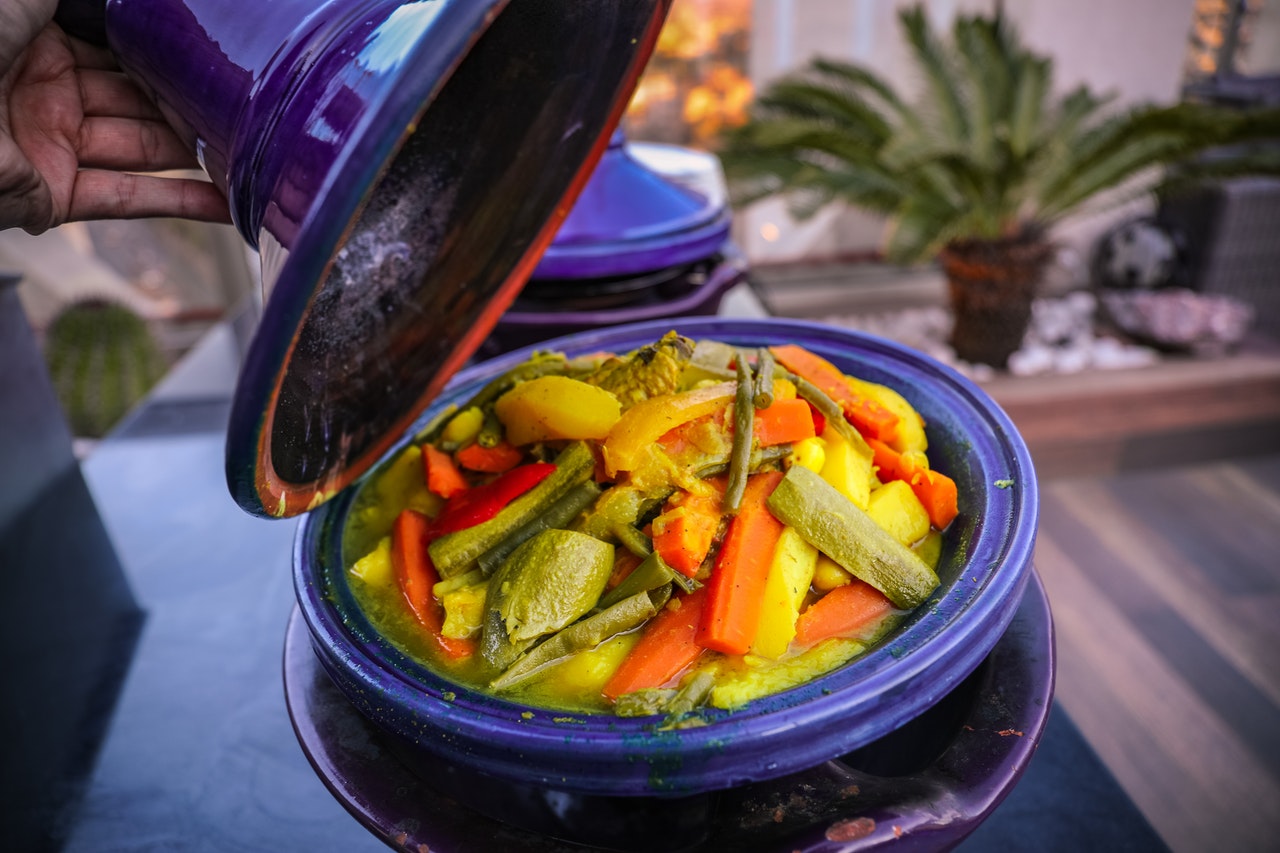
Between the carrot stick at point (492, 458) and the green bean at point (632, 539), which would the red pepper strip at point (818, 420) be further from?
the carrot stick at point (492, 458)

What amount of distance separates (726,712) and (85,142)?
1.18 m

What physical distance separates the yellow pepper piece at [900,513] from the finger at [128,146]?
105 cm

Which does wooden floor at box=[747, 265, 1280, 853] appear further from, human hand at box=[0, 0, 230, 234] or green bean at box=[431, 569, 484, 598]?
human hand at box=[0, 0, 230, 234]

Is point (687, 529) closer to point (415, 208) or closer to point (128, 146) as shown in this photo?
point (415, 208)

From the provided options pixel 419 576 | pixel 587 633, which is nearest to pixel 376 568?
pixel 419 576

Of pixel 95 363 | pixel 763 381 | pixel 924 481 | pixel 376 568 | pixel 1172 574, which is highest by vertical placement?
pixel 763 381

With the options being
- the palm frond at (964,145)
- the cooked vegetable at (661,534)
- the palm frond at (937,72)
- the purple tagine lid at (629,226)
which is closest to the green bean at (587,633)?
the cooked vegetable at (661,534)

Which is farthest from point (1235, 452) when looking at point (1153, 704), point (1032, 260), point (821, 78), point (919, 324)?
point (821, 78)

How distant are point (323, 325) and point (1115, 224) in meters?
6.63

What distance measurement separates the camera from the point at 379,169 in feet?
2.03

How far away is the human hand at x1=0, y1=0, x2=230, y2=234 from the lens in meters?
1.09

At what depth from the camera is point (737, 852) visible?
846 mm

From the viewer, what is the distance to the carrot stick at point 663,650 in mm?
884

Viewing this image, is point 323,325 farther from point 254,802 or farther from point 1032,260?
point 1032,260
